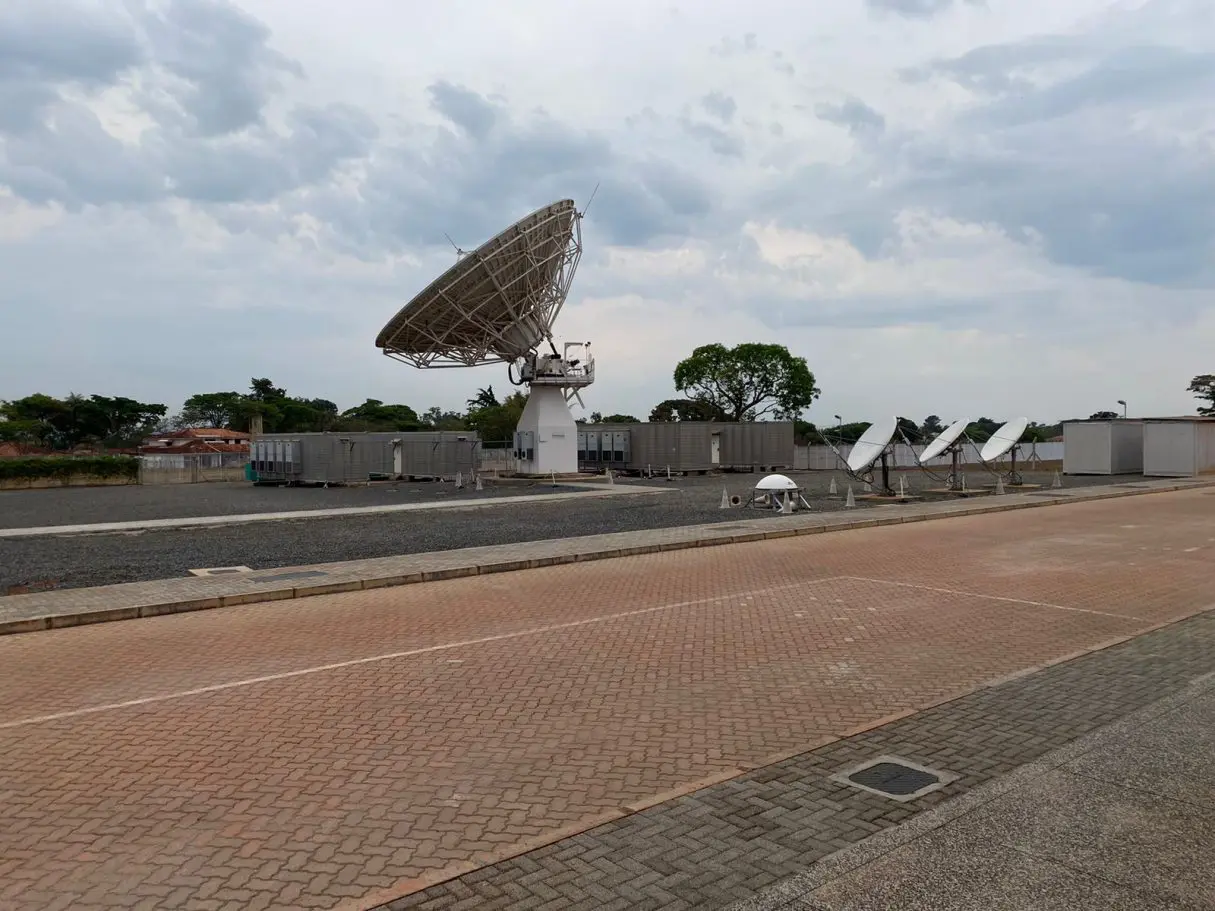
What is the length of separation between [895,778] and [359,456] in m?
44.2

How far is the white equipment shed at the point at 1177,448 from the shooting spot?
42.3 meters

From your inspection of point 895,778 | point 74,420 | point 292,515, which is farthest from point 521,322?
point 74,420

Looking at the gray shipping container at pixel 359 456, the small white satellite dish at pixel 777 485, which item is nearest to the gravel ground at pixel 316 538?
the small white satellite dish at pixel 777 485

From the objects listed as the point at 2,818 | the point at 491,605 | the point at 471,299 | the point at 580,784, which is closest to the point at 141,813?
the point at 2,818

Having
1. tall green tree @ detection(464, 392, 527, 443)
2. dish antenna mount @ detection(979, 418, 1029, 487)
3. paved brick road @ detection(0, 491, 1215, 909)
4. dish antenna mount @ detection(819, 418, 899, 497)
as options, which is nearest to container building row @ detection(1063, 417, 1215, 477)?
dish antenna mount @ detection(979, 418, 1029, 487)

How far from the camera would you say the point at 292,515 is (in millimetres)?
26562

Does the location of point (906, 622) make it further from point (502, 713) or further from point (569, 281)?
point (569, 281)

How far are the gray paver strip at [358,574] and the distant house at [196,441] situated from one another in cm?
7519

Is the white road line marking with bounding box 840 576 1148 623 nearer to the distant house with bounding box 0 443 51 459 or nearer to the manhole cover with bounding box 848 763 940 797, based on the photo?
the manhole cover with bounding box 848 763 940 797

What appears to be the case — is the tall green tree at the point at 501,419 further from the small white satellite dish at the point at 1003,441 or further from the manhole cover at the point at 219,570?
the manhole cover at the point at 219,570

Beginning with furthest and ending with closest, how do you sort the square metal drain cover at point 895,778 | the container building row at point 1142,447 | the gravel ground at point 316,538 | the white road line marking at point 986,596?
the container building row at point 1142,447
the gravel ground at point 316,538
the white road line marking at point 986,596
the square metal drain cover at point 895,778

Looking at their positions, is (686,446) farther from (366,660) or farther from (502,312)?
(366,660)

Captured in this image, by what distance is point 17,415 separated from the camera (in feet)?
271

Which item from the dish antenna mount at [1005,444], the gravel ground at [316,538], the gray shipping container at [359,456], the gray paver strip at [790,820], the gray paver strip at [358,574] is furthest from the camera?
the gray shipping container at [359,456]
